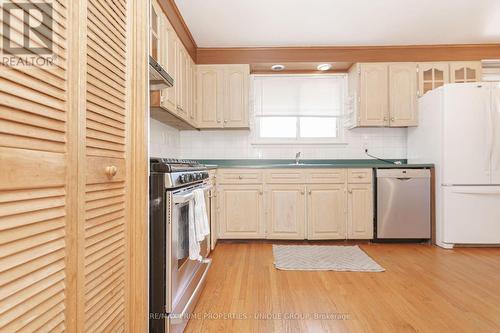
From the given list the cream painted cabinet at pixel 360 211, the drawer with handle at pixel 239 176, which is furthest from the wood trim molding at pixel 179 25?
the cream painted cabinet at pixel 360 211

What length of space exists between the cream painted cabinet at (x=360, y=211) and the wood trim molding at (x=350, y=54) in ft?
5.51

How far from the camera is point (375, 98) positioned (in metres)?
3.74

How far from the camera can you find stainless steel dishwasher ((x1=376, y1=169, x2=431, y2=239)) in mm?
3387

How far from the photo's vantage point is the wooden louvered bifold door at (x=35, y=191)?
23.6 inches

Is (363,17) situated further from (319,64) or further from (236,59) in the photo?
(236,59)

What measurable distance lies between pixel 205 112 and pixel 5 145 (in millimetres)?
3254

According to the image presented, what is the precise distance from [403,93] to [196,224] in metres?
3.23

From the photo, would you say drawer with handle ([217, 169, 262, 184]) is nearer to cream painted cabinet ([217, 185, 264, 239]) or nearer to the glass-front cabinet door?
cream painted cabinet ([217, 185, 264, 239])

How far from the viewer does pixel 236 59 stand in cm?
380

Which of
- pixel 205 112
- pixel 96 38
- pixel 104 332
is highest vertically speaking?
pixel 205 112

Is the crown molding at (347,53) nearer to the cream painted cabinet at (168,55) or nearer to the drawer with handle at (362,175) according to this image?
the cream painted cabinet at (168,55)

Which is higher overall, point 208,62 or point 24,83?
point 208,62

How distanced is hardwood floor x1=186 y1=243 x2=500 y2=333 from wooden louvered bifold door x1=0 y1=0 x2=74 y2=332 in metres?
1.15

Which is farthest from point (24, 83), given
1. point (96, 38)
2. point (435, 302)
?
point (435, 302)
